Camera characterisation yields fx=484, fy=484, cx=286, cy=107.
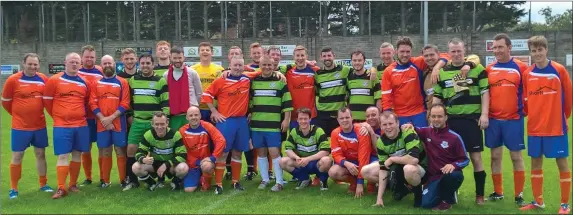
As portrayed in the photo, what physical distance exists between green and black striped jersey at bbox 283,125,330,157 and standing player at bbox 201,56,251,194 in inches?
23.4

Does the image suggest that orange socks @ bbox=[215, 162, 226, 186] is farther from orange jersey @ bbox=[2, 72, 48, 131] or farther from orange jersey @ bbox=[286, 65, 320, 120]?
orange jersey @ bbox=[2, 72, 48, 131]

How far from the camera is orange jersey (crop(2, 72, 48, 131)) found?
5.96 metres

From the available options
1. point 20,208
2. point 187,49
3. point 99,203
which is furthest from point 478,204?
point 187,49

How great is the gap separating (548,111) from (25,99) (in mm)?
5941

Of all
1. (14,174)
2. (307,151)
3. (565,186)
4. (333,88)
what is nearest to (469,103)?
(565,186)

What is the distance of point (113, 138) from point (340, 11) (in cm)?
1748

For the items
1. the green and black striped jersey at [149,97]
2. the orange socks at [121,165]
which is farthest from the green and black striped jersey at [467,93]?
the orange socks at [121,165]

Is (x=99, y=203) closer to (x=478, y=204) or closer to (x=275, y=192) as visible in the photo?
(x=275, y=192)

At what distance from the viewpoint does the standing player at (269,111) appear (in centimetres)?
608

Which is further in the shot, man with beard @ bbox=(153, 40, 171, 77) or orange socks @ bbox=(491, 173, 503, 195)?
man with beard @ bbox=(153, 40, 171, 77)

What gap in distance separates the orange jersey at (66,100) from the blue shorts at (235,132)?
5.55 feet

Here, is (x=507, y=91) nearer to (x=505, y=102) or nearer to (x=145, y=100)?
(x=505, y=102)

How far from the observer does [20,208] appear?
17.5ft

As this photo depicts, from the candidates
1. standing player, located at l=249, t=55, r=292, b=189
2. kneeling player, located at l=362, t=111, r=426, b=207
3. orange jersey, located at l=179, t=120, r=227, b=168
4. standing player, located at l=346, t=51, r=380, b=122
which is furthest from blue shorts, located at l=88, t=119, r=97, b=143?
kneeling player, located at l=362, t=111, r=426, b=207
